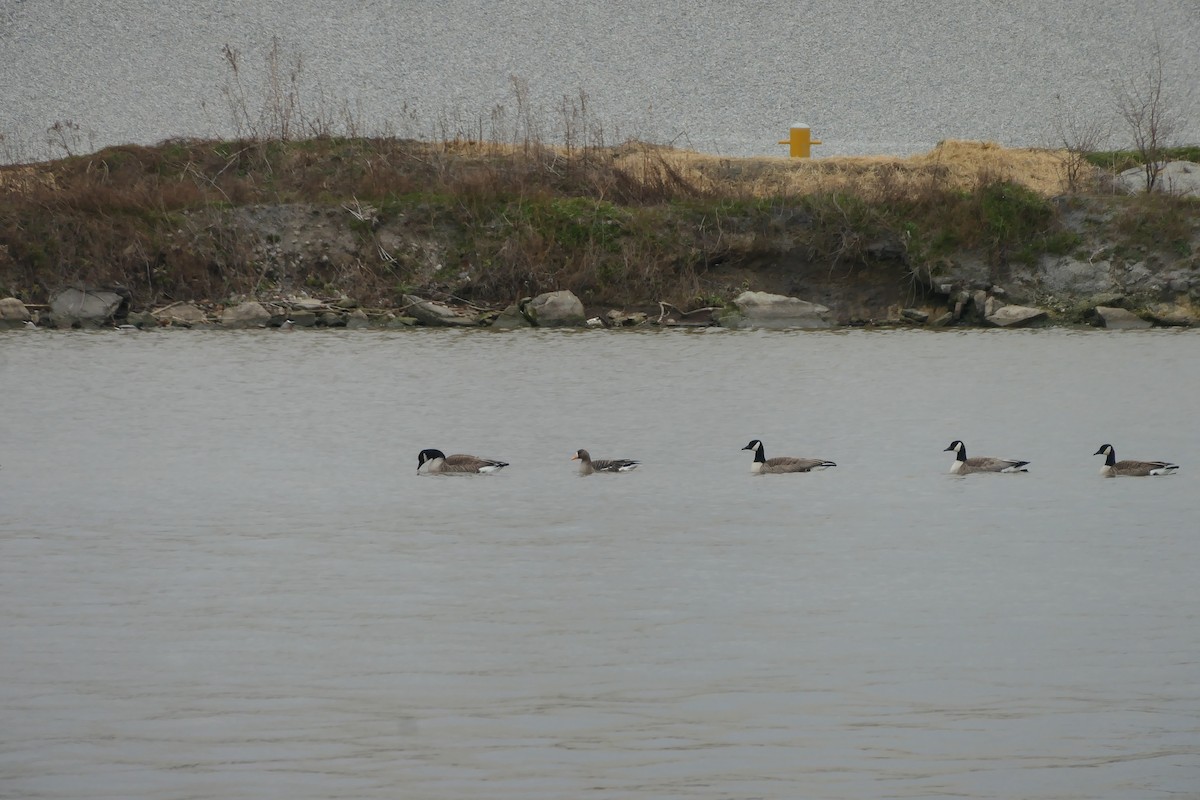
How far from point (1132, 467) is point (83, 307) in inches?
1030

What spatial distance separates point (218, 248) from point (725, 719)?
3081 centimetres

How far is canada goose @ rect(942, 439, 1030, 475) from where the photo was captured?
693 inches

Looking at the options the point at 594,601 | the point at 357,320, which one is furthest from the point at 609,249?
the point at 594,601

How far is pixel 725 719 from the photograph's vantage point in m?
8.77

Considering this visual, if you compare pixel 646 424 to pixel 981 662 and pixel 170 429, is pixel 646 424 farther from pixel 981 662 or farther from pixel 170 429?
pixel 981 662

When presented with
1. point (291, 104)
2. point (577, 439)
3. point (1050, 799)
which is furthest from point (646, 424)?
point (291, 104)

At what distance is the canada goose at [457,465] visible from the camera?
57.5 ft

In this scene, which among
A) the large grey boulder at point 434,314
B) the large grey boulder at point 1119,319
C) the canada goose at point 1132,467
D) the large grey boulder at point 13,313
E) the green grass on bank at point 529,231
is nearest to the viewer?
the canada goose at point 1132,467

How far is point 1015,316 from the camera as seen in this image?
35719 mm

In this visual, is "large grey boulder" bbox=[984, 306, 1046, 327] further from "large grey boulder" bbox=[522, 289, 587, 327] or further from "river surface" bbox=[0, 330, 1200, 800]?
"river surface" bbox=[0, 330, 1200, 800]

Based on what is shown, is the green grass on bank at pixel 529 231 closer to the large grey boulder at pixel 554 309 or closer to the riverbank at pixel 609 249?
the riverbank at pixel 609 249

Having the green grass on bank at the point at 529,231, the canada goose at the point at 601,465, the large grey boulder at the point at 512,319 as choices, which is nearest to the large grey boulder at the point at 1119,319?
the green grass on bank at the point at 529,231

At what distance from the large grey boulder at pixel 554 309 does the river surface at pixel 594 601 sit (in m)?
11.0

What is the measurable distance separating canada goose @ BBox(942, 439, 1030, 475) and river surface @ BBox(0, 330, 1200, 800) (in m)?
0.22
